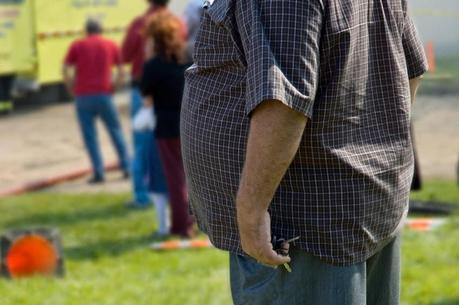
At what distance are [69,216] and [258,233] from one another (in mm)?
6375

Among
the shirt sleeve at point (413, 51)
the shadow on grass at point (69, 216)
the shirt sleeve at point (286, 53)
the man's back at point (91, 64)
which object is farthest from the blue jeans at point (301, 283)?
the man's back at point (91, 64)

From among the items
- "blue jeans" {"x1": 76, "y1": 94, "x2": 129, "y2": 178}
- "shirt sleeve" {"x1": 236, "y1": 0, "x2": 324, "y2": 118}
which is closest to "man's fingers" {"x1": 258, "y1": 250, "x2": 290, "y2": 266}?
"shirt sleeve" {"x1": 236, "y1": 0, "x2": 324, "y2": 118}

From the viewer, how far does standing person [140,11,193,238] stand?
739 cm

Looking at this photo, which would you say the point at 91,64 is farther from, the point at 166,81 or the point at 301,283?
the point at 301,283

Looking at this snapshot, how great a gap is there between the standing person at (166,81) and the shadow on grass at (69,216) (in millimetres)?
1383

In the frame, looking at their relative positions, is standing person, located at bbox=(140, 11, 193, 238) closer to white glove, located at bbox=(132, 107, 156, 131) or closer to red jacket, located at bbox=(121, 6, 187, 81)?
white glove, located at bbox=(132, 107, 156, 131)

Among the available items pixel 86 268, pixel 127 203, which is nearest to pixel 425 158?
pixel 127 203

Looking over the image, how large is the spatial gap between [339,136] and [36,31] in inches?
516

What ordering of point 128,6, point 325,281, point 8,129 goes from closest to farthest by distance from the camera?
point 325,281, point 8,129, point 128,6

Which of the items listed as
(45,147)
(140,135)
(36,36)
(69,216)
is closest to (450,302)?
(140,135)

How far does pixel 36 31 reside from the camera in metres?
15.4

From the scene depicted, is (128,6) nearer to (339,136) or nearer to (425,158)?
(425,158)

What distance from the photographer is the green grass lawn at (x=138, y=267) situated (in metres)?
5.91

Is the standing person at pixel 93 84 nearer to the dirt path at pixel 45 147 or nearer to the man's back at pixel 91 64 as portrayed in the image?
the man's back at pixel 91 64
